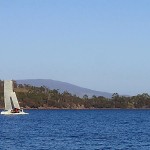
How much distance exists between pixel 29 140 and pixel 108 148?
15009mm

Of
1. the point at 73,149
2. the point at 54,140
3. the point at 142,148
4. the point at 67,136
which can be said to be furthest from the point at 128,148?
the point at 67,136

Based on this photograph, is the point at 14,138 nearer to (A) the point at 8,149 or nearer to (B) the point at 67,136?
(B) the point at 67,136

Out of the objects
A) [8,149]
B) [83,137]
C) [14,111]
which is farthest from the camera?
[14,111]

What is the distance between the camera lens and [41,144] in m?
79.4

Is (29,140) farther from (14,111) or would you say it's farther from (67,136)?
(14,111)

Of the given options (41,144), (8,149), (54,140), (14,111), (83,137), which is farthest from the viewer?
(14,111)

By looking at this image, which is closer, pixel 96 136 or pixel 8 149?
pixel 8 149

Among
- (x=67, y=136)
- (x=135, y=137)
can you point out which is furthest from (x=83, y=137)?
(x=135, y=137)

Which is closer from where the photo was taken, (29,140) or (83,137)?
(29,140)

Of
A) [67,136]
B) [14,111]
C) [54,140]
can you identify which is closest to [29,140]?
[54,140]

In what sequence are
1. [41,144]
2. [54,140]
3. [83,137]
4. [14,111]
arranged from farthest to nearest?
[14,111], [83,137], [54,140], [41,144]

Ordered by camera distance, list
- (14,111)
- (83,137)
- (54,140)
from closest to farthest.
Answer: (54,140) < (83,137) < (14,111)

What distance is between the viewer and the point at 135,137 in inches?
3708

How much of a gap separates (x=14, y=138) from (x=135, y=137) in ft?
65.7
